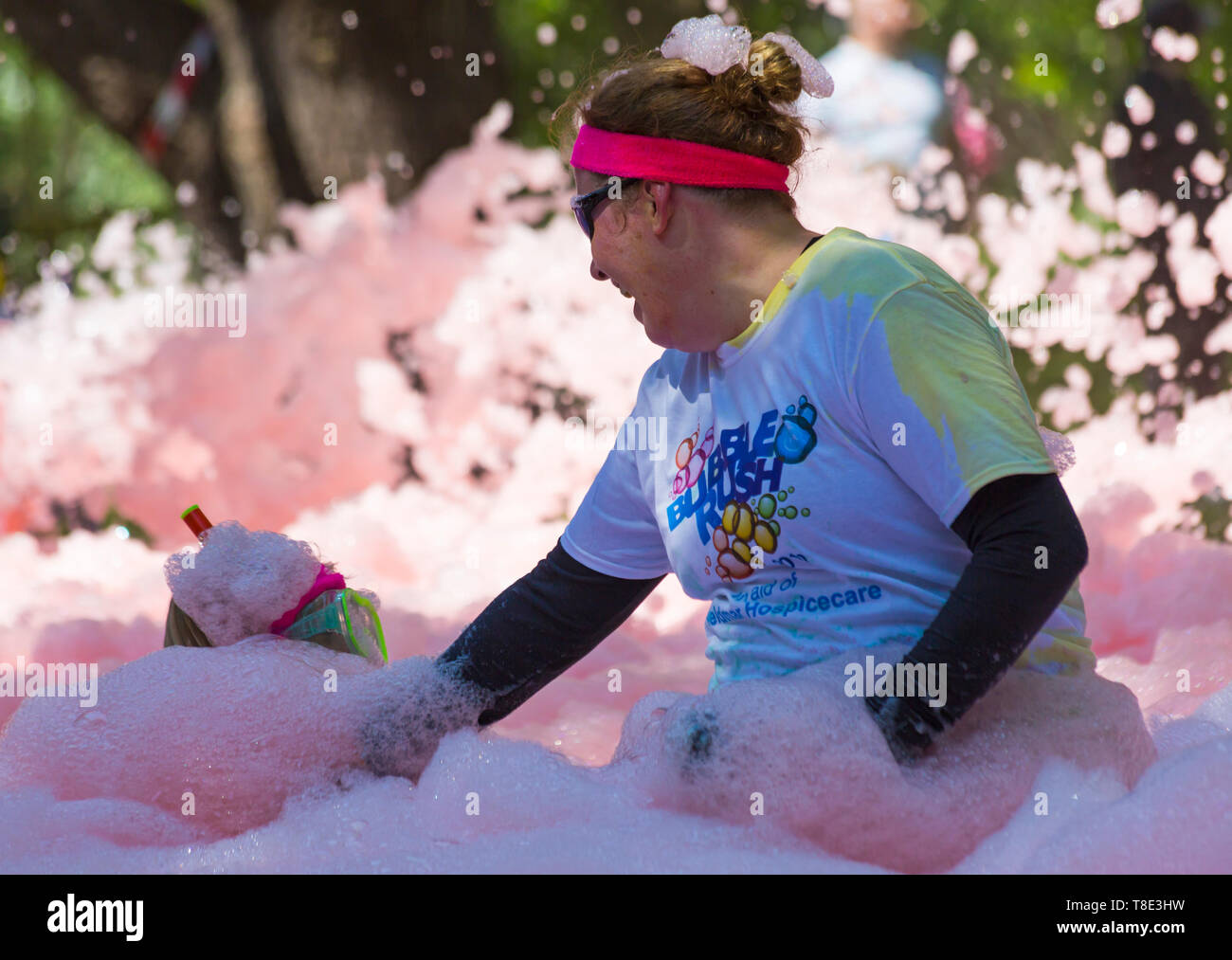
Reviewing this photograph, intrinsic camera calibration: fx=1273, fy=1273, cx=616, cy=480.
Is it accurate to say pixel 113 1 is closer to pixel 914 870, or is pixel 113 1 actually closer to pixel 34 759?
pixel 34 759

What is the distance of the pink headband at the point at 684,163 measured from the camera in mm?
1232

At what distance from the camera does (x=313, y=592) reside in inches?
57.1

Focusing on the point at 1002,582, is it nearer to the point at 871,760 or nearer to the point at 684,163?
the point at 871,760

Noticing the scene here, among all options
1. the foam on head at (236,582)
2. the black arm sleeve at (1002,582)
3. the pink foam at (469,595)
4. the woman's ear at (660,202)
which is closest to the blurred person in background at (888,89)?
the pink foam at (469,595)

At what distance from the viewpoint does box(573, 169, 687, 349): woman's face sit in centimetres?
126

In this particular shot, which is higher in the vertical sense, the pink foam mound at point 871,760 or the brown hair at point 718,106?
the brown hair at point 718,106

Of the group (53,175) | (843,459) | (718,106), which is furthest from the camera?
(53,175)

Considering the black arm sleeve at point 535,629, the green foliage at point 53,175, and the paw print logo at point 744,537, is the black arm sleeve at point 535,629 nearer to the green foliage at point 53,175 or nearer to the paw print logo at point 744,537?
the paw print logo at point 744,537

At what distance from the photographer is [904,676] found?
1.06 metres

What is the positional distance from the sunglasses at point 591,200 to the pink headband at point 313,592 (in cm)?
50

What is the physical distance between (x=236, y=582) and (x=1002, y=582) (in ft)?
2.69

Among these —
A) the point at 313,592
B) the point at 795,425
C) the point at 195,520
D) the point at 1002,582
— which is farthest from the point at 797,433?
the point at 195,520

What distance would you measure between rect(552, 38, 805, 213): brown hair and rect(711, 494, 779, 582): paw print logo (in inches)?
12.1
